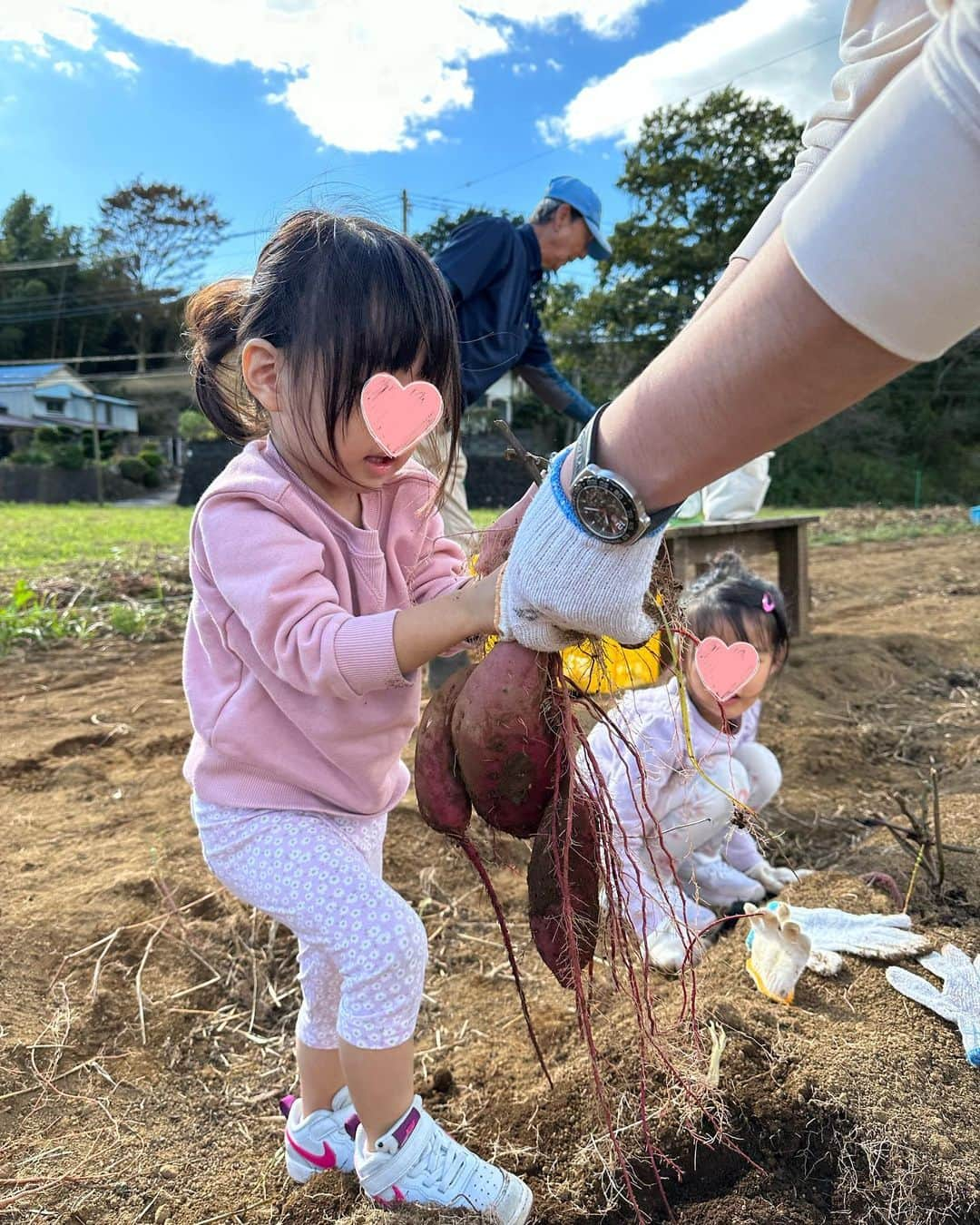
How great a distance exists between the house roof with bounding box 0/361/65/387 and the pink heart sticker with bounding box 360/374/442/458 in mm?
47290

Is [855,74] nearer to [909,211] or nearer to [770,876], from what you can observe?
[909,211]

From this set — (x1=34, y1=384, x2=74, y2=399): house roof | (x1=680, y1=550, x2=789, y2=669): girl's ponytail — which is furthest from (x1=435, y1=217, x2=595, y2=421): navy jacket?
(x1=34, y1=384, x2=74, y2=399): house roof

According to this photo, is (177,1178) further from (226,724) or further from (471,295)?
(471,295)

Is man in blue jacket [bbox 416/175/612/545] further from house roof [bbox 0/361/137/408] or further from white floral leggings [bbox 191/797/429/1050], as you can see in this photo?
house roof [bbox 0/361/137/408]

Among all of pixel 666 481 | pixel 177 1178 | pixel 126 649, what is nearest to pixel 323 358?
pixel 666 481

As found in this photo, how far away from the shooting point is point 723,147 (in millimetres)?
24141

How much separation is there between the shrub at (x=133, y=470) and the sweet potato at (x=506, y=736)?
99.0 feet

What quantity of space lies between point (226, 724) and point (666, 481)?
2.79 feet

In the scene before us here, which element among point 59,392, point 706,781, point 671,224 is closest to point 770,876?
point 706,781

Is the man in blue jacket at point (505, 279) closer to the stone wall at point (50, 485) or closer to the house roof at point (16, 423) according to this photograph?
the stone wall at point (50, 485)

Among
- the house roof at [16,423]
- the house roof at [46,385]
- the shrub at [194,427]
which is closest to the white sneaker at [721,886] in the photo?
the shrub at [194,427]

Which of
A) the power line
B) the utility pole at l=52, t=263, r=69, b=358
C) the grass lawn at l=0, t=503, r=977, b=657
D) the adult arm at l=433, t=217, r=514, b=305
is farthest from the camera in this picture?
the utility pole at l=52, t=263, r=69, b=358

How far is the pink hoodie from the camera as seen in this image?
1180 mm

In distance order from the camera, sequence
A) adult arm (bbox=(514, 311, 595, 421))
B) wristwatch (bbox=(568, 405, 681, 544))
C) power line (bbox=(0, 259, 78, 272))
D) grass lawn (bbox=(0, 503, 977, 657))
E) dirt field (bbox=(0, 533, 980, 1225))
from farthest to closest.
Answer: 1. power line (bbox=(0, 259, 78, 272))
2. grass lawn (bbox=(0, 503, 977, 657))
3. adult arm (bbox=(514, 311, 595, 421))
4. dirt field (bbox=(0, 533, 980, 1225))
5. wristwatch (bbox=(568, 405, 681, 544))
